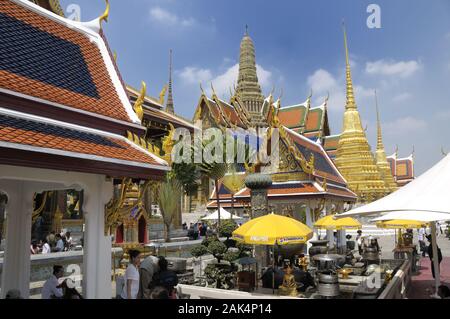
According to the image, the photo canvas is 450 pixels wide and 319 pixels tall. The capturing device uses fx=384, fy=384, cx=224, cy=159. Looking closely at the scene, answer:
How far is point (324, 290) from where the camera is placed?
753cm

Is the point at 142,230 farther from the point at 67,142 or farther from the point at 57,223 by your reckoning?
the point at 67,142

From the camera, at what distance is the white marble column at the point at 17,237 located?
714 cm

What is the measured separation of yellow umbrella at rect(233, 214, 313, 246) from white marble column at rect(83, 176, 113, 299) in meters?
2.56

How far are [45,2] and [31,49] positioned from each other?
48.8 ft

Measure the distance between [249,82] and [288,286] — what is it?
52192 millimetres

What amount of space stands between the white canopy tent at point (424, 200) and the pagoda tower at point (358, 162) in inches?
1163

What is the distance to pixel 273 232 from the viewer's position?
23.2ft

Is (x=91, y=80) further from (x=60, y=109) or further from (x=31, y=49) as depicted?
(x=60, y=109)

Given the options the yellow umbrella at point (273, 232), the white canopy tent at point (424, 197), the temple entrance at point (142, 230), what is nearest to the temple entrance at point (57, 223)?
the temple entrance at point (142, 230)

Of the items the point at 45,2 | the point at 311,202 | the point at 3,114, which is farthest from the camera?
the point at 45,2

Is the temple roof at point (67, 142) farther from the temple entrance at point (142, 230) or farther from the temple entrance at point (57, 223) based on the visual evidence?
the temple entrance at point (57, 223)

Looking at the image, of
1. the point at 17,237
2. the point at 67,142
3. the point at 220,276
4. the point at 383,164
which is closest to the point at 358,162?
the point at 383,164
